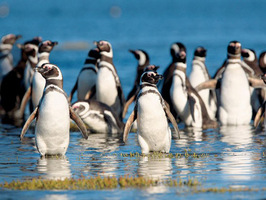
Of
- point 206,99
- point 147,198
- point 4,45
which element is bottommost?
point 147,198

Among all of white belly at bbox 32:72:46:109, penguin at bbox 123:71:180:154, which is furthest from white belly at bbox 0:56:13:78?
penguin at bbox 123:71:180:154

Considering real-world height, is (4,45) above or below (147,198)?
above

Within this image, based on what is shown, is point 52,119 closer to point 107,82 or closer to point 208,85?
point 107,82

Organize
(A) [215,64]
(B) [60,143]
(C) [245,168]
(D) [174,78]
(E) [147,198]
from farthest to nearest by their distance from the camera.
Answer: (A) [215,64] → (D) [174,78] → (B) [60,143] → (C) [245,168] → (E) [147,198]

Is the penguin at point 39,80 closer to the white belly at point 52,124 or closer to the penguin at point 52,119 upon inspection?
the penguin at point 52,119

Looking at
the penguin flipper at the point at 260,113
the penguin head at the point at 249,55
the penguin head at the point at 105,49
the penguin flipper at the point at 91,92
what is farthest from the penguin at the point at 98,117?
the penguin head at the point at 249,55

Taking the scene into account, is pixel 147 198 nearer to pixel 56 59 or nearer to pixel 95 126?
pixel 95 126

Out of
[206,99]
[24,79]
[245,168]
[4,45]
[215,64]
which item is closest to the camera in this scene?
[245,168]

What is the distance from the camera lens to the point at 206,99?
46.3 feet

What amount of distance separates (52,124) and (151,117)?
4.14ft

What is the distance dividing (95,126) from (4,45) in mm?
6799

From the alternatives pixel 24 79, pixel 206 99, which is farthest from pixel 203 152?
pixel 24 79

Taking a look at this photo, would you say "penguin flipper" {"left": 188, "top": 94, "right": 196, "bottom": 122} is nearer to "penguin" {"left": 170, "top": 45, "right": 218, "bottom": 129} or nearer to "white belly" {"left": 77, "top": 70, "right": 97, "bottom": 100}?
"penguin" {"left": 170, "top": 45, "right": 218, "bottom": 129}

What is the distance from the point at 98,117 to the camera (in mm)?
11531
